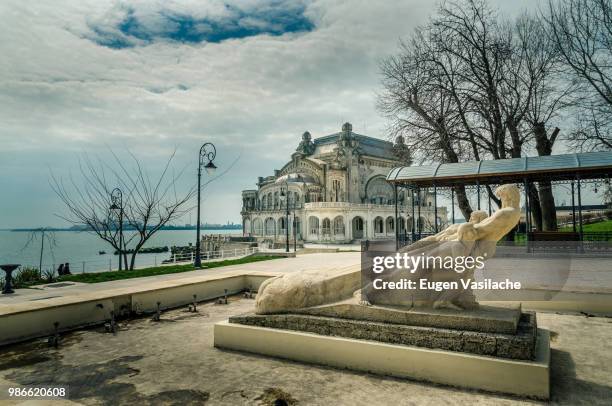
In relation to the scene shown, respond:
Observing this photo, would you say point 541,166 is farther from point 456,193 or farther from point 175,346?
point 175,346

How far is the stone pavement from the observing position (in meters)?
4.40

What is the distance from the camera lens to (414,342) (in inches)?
203

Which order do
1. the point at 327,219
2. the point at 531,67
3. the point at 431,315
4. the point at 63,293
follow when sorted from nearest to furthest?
the point at 431,315 → the point at 63,293 → the point at 531,67 → the point at 327,219

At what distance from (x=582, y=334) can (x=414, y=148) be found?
1525 centimetres

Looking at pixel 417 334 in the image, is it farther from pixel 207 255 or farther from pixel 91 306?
pixel 207 255

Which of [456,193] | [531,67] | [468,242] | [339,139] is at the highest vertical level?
[339,139]

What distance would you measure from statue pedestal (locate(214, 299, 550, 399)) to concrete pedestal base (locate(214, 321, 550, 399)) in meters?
0.01

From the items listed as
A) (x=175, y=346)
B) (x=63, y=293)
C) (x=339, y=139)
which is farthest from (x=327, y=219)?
(x=175, y=346)

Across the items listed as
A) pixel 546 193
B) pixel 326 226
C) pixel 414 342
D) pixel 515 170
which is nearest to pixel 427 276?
pixel 414 342

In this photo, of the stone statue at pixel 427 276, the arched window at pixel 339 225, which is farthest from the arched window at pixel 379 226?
the stone statue at pixel 427 276

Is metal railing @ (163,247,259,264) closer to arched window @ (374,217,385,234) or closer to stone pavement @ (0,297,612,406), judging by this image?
stone pavement @ (0,297,612,406)

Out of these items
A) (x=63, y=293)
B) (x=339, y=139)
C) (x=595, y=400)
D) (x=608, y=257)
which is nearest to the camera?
(x=595, y=400)

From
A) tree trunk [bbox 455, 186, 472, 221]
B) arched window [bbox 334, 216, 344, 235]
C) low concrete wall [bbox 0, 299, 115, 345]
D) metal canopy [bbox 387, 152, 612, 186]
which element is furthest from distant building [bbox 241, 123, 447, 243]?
low concrete wall [bbox 0, 299, 115, 345]

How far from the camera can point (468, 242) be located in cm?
536
